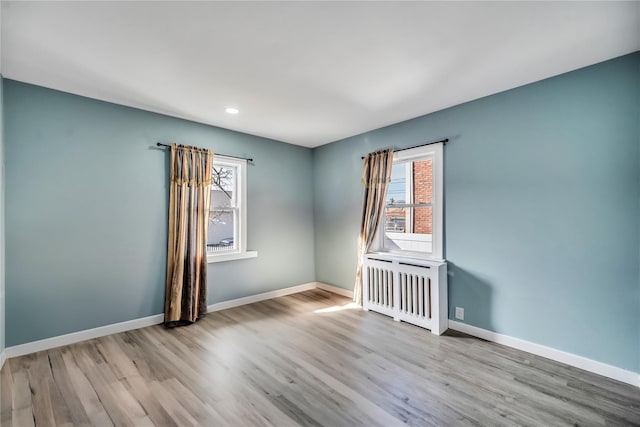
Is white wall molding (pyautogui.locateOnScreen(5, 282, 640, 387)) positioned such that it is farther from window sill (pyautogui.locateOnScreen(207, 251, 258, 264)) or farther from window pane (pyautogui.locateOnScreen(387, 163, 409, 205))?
window pane (pyautogui.locateOnScreen(387, 163, 409, 205))

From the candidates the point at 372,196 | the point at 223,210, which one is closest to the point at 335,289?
the point at 372,196

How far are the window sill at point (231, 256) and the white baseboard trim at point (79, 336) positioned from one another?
0.86m

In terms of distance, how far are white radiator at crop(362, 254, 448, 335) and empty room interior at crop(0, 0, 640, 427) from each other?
0.03 meters

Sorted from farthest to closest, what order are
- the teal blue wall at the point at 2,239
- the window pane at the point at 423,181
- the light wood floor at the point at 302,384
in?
the window pane at the point at 423,181 → the teal blue wall at the point at 2,239 → the light wood floor at the point at 302,384

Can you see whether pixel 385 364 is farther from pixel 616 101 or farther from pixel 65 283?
pixel 65 283

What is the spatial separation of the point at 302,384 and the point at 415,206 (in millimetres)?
2467

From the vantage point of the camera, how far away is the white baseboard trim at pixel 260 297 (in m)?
3.95

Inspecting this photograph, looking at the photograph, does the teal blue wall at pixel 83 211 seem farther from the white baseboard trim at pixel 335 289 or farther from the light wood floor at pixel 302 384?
the white baseboard trim at pixel 335 289

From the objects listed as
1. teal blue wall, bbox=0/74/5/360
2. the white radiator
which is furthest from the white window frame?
teal blue wall, bbox=0/74/5/360

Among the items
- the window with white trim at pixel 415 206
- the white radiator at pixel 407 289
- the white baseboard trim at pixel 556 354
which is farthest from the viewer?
the window with white trim at pixel 415 206

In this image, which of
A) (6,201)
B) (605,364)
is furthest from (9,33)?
(605,364)

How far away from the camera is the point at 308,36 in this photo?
6.55ft

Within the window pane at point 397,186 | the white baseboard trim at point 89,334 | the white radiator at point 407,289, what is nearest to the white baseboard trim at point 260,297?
the white baseboard trim at point 89,334

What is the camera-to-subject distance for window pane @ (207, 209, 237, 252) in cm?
404
